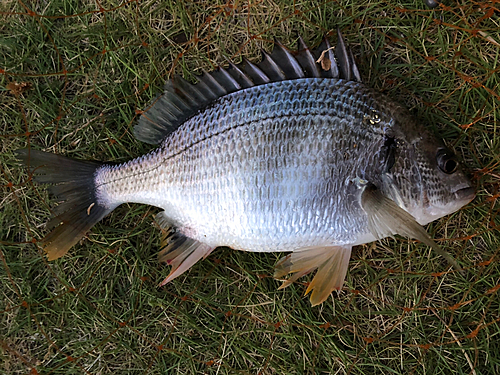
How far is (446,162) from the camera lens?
171 centimetres

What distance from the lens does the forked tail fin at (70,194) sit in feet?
6.58

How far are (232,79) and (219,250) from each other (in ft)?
3.40

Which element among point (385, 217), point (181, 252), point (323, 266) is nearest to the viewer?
point (385, 217)

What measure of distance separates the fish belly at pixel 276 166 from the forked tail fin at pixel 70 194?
0.48 metres

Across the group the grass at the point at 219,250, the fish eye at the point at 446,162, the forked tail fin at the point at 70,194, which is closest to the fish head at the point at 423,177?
the fish eye at the point at 446,162

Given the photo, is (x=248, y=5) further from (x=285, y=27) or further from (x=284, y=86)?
(x=284, y=86)

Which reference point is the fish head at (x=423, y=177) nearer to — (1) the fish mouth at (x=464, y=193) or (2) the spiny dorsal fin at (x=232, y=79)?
(1) the fish mouth at (x=464, y=193)

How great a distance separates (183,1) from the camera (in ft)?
7.19

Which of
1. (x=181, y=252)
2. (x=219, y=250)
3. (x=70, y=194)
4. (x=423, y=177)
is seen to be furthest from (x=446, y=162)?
(x=70, y=194)

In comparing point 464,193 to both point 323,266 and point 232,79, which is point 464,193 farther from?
point 232,79

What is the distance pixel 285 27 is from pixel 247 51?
277 millimetres

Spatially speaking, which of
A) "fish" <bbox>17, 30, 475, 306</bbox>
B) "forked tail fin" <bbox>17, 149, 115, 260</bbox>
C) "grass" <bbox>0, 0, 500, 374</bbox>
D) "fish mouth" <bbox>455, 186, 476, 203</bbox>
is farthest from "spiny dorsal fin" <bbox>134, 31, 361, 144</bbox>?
"fish mouth" <bbox>455, 186, 476, 203</bbox>

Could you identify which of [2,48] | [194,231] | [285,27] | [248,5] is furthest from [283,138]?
[2,48]

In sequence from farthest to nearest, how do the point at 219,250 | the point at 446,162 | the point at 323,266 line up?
the point at 219,250, the point at 323,266, the point at 446,162
